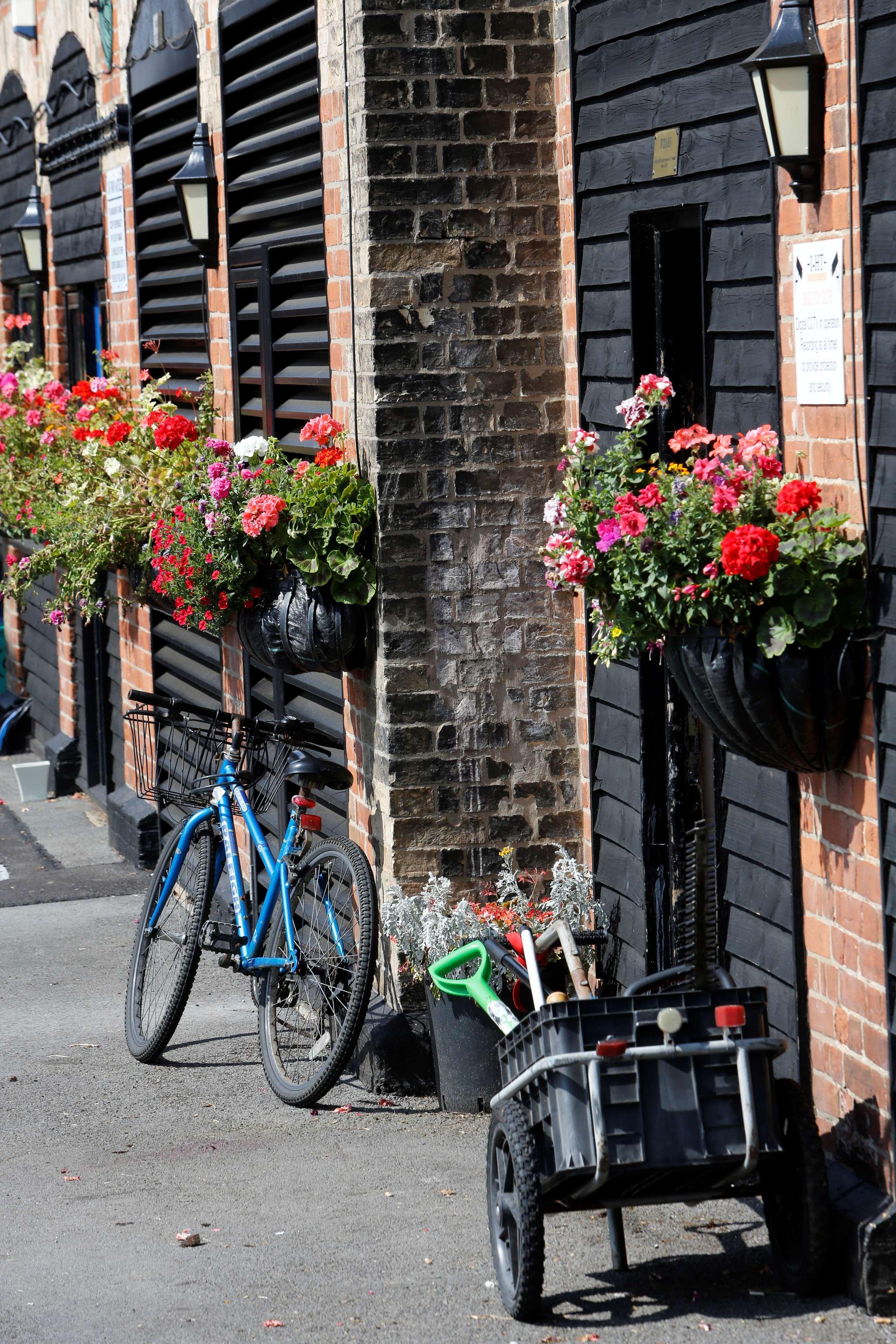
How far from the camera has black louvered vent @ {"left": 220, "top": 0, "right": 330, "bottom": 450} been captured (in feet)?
22.0

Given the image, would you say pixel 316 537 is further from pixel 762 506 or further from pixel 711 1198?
pixel 711 1198

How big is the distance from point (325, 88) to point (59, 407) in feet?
14.1

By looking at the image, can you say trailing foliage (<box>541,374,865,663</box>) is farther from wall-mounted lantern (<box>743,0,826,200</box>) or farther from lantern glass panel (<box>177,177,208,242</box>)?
lantern glass panel (<box>177,177,208,242</box>)

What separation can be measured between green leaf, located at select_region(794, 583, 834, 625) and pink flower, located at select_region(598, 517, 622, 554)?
50 centimetres

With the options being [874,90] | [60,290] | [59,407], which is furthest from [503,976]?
[60,290]

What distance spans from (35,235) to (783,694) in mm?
9383

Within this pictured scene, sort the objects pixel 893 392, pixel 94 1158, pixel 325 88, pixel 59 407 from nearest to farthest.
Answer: pixel 893 392
pixel 94 1158
pixel 325 88
pixel 59 407

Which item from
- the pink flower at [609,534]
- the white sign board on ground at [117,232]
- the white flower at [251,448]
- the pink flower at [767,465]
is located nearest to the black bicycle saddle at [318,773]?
the white flower at [251,448]

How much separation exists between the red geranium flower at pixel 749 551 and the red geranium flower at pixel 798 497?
116 mm

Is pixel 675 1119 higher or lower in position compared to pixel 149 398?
lower

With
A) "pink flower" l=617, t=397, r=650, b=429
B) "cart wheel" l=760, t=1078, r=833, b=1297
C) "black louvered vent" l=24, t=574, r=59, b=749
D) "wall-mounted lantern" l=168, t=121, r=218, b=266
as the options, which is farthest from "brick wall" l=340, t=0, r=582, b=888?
"black louvered vent" l=24, t=574, r=59, b=749

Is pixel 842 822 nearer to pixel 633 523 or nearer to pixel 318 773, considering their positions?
pixel 633 523

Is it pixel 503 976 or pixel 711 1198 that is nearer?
pixel 711 1198

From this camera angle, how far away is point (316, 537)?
6.01 meters
